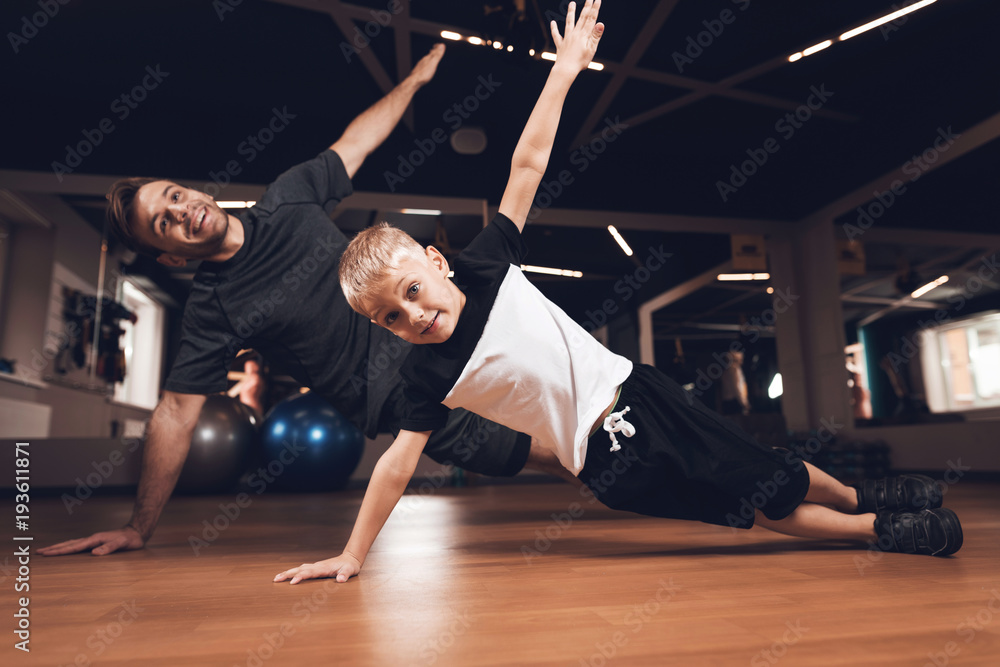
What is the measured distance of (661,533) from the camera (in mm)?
1822

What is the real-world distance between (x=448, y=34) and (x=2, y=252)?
391 centimetres

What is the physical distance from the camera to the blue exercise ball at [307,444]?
3.99 m

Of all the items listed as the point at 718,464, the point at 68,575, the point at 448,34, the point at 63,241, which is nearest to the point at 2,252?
the point at 63,241

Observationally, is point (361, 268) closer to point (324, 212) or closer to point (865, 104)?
point (324, 212)

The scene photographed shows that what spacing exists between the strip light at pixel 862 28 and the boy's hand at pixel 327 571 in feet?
13.8

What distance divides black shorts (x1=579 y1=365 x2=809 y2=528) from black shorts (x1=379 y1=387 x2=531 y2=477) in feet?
1.04

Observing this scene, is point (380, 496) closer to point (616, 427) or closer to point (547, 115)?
point (616, 427)

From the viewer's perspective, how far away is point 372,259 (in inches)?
44.6

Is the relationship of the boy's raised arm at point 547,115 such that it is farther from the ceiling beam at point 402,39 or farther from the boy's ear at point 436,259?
the ceiling beam at point 402,39

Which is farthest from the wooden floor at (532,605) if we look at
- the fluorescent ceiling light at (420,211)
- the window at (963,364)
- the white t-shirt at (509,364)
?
the fluorescent ceiling light at (420,211)

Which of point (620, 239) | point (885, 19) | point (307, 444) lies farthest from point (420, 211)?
point (885, 19)

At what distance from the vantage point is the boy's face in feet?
3.69

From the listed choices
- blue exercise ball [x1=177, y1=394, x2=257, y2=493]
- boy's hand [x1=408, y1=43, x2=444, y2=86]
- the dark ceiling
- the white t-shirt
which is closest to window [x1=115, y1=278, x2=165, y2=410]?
the dark ceiling

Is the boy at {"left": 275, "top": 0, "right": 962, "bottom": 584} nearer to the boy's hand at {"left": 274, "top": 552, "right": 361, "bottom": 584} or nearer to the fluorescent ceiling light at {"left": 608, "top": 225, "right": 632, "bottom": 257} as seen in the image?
the boy's hand at {"left": 274, "top": 552, "right": 361, "bottom": 584}
